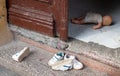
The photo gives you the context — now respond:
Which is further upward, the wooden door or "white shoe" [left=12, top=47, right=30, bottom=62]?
the wooden door

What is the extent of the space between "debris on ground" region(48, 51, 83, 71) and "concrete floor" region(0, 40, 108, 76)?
0.10 feet

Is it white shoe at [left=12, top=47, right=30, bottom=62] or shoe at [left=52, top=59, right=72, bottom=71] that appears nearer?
shoe at [left=52, top=59, right=72, bottom=71]

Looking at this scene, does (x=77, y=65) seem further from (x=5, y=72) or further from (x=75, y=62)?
(x=5, y=72)

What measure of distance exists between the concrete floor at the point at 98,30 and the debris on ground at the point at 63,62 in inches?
6.9

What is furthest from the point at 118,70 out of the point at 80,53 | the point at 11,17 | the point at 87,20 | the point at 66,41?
the point at 11,17

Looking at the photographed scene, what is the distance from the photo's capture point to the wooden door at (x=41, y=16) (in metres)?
1.92

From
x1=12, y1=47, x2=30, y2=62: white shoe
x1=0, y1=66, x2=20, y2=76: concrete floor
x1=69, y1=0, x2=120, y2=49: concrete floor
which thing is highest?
x1=69, y1=0, x2=120, y2=49: concrete floor

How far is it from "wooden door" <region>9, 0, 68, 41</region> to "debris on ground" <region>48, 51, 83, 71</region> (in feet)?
0.43

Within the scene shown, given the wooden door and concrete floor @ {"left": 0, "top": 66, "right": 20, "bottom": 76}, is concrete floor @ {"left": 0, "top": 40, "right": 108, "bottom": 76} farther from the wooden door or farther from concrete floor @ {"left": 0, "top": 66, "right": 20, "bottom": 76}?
the wooden door

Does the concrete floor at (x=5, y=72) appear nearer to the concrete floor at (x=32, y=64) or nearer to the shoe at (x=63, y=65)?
the concrete floor at (x=32, y=64)

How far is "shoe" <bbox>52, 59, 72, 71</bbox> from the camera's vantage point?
6.02 ft

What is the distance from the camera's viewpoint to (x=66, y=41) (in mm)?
1941

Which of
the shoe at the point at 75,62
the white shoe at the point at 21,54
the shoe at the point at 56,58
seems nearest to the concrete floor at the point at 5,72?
the white shoe at the point at 21,54

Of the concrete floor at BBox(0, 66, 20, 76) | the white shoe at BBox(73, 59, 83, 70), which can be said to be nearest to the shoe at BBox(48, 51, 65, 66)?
the white shoe at BBox(73, 59, 83, 70)
